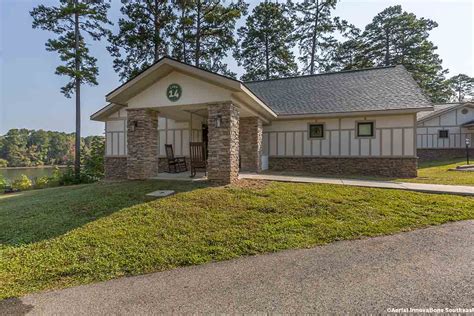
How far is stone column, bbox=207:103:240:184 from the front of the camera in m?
A: 6.80

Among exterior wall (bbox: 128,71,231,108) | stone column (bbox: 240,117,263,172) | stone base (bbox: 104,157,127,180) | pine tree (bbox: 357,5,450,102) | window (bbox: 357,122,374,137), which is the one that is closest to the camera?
exterior wall (bbox: 128,71,231,108)

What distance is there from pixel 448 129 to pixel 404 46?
36.5ft

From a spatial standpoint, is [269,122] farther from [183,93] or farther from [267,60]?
[267,60]

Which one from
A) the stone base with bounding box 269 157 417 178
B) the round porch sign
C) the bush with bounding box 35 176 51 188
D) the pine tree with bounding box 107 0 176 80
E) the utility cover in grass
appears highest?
the pine tree with bounding box 107 0 176 80

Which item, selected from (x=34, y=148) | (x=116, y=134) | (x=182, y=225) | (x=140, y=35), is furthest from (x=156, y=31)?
(x=34, y=148)

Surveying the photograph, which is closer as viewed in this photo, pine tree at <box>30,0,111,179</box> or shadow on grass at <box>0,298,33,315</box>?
shadow on grass at <box>0,298,33,315</box>

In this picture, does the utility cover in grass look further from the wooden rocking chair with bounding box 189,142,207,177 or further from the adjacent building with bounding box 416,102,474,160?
the adjacent building with bounding box 416,102,474,160

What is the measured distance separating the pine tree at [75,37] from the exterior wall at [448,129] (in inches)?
962

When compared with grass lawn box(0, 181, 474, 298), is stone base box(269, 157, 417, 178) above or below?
above

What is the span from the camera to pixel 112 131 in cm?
1312

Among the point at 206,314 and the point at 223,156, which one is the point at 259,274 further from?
the point at 223,156

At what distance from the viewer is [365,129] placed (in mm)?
10648

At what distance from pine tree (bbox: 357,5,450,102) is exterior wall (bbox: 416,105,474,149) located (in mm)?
6975

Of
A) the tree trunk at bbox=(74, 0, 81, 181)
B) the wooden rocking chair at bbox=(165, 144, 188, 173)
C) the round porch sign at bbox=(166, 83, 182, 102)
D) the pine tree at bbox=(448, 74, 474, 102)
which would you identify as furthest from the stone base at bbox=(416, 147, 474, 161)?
the pine tree at bbox=(448, 74, 474, 102)
